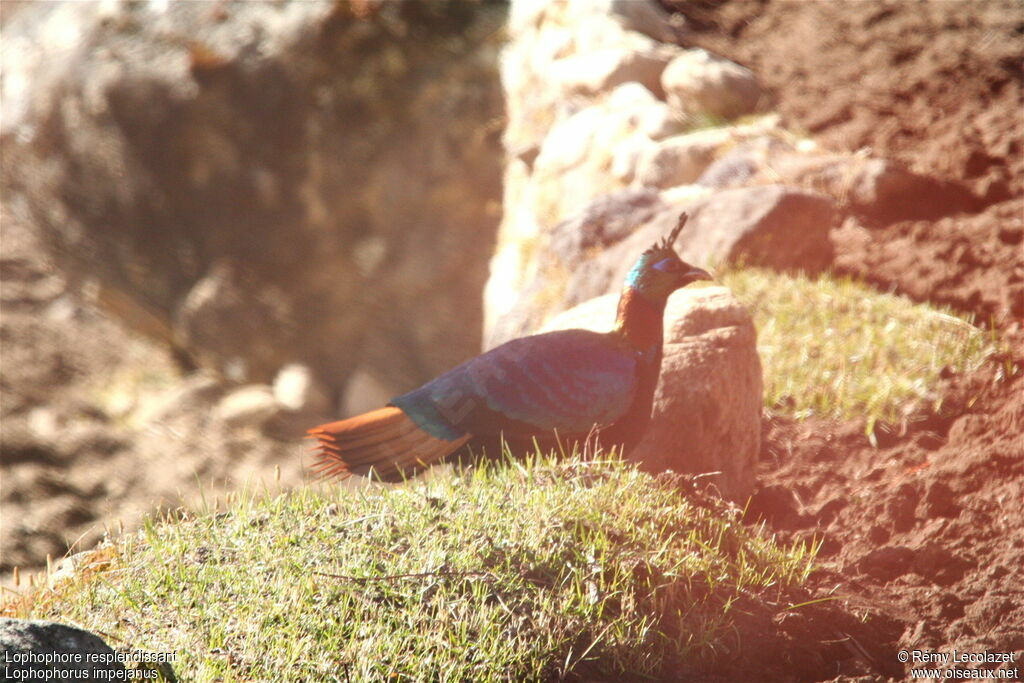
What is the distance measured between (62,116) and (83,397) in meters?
2.28

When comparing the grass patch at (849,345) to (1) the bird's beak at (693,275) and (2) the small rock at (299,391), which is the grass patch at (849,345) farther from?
(2) the small rock at (299,391)

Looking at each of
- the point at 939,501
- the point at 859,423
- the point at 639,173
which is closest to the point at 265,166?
the point at 639,173

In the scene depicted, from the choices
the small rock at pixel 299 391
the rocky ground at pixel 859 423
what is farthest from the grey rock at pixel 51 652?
the small rock at pixel 299 391

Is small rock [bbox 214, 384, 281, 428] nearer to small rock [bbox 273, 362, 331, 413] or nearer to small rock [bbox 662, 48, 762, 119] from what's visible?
small rock [bbox 273, 362, 331, 413]

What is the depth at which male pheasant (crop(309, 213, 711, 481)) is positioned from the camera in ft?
9.37

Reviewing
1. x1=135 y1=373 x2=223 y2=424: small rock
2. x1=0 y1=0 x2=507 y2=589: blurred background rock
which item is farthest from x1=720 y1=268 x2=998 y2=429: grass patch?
x1=135 y1=373 x2=223 y2=424: small rock

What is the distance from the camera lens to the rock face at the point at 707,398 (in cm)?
306

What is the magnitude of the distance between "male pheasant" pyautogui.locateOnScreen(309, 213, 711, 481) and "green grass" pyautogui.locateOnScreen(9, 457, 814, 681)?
0.09 meters

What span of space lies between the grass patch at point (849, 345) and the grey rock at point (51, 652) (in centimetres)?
241

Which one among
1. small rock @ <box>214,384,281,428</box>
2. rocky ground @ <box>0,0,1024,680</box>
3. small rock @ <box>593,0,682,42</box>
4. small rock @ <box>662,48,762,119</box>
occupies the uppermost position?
small rock @ <box>593,0,682,42</box>

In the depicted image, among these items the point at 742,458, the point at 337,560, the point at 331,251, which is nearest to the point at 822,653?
the point at 742,458

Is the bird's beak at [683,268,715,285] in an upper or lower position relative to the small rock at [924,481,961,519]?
upper

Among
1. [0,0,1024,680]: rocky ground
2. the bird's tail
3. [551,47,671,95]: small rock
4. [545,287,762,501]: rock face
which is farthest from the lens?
[551,47,671,95]: small rock

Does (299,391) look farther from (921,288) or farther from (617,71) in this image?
(921,288)
